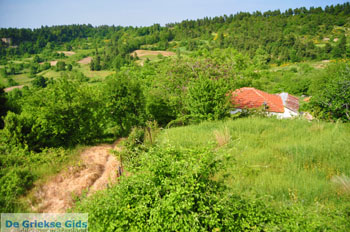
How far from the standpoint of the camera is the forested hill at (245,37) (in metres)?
80.2

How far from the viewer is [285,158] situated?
552cm

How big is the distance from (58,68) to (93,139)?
96298mm

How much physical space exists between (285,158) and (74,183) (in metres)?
6.88

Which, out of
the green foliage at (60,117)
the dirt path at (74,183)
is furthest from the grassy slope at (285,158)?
the green foliage at (60,117)

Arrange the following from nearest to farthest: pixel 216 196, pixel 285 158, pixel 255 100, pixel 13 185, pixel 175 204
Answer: pixel 175 204, pixel 216 196, pixel 285 158, pixel 13 185, pixel 255 100

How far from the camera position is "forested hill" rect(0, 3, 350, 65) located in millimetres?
80250

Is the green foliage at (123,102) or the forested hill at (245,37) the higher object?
the forested hill at (245,37)

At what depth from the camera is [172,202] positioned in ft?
9.16

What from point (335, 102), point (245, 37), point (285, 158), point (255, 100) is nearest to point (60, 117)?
point (285, 158)

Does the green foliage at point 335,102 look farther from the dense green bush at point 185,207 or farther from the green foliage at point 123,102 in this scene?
the green foliage at point 123,102

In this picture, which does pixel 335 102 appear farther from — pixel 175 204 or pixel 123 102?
pixel 123 102

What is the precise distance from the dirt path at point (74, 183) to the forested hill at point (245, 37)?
81683 millimetres

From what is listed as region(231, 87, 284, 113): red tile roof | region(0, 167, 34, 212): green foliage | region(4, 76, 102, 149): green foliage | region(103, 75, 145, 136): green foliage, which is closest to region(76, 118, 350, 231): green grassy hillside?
region(0, 167, 34, 212): green foliage

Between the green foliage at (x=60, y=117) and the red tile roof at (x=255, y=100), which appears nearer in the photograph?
the green foliage at (x=60, y=117)
